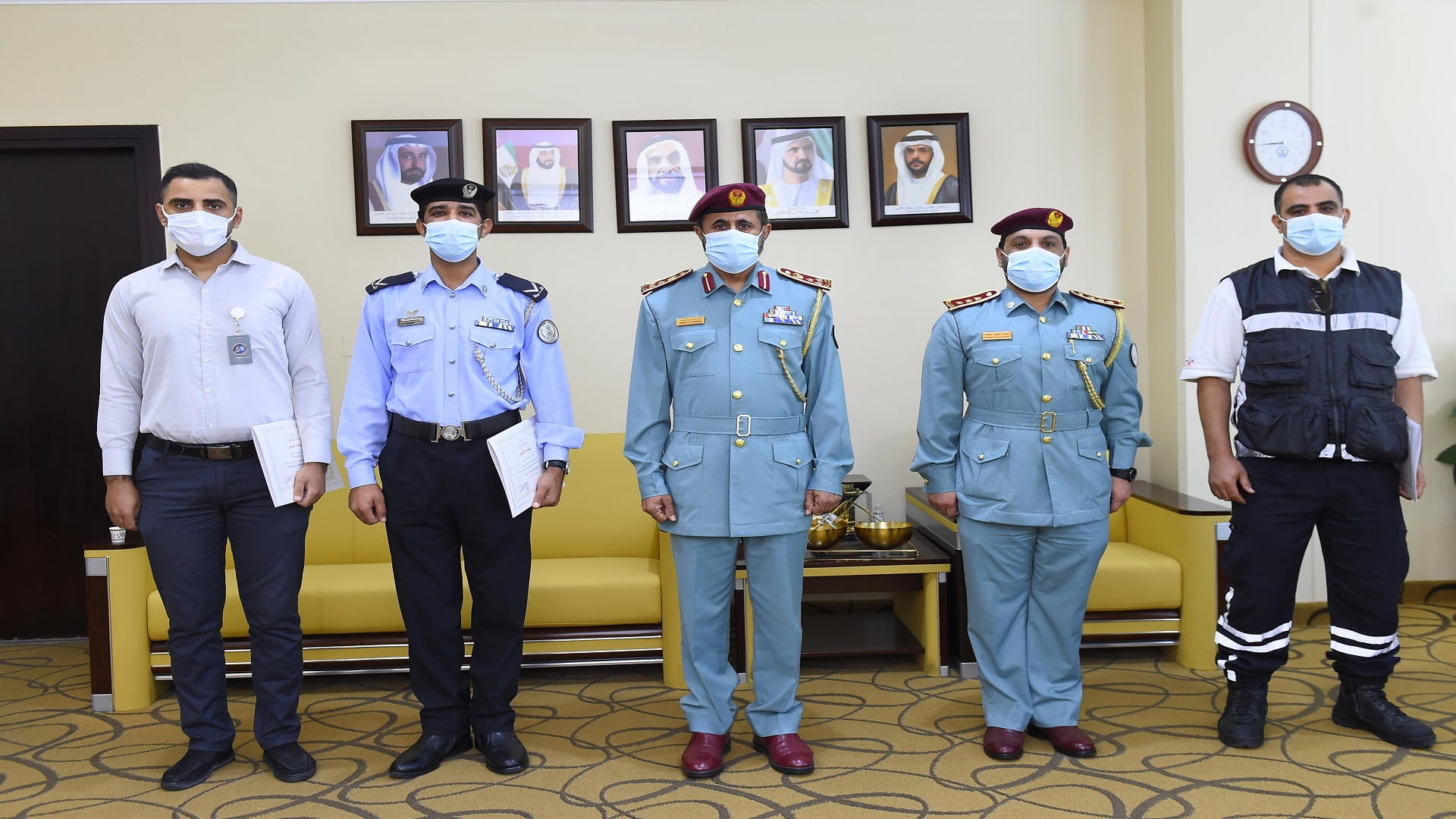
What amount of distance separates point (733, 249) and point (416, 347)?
863 mm

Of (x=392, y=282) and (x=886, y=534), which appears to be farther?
(x=886, y=534)

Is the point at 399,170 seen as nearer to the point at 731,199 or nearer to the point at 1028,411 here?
the point at 731,199

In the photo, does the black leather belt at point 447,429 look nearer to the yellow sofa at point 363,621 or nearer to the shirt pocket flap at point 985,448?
the yellow sofa at point 363,621

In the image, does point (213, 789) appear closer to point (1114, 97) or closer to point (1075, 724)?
point (1075, 724)

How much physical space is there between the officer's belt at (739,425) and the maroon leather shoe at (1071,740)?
111 cm

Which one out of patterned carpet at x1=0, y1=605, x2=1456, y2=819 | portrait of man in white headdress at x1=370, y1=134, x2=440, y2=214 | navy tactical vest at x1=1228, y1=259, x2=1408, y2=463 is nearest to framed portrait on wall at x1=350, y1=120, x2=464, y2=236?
portrait of man in white headdress at x1=370, y1=134, x2=440, y2=214

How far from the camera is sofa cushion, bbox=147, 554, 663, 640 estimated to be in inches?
134

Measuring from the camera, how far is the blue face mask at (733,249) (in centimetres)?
260

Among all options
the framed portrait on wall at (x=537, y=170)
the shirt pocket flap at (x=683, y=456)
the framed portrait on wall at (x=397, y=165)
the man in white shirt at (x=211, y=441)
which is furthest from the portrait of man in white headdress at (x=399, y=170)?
the shirt pocket flap at (x=683, y=456)

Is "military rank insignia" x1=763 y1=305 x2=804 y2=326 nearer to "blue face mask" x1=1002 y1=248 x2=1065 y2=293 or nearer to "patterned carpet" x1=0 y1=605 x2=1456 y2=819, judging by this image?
"blue face mask" x1=1002 y1=248 x2=1065 y2=293

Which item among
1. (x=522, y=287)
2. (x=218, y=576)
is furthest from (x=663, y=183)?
(x=218, y=576)

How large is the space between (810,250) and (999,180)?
856mm

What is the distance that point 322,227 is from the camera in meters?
4.14

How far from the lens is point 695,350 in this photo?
266 cm
